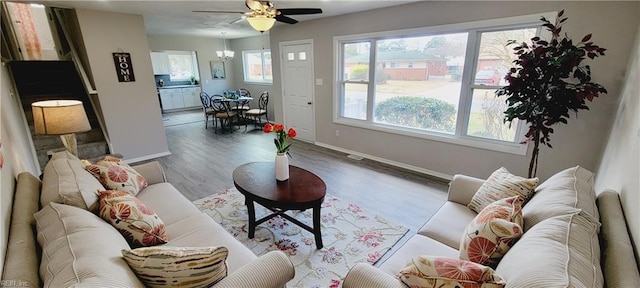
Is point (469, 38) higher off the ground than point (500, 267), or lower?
higher

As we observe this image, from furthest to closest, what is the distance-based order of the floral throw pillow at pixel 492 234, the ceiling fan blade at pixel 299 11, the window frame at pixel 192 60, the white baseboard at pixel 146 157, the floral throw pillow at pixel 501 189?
the window frame at pixel 192 60
the white baseboard at pixel 146 157
the ceiling fan blade at pixel 299 11
the floral throw pillow at pixel 501 189
the floral throw pillow at pixel 492 234

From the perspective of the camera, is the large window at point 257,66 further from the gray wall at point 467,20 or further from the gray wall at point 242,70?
the gray wall at point 467,20

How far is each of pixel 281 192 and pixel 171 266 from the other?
1.23 metres

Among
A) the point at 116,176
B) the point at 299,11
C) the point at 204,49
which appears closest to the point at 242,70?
the point at 204,49

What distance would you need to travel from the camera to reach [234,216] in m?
2.84

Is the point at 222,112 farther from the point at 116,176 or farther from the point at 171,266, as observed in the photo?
the point at 171,266

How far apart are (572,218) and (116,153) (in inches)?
216

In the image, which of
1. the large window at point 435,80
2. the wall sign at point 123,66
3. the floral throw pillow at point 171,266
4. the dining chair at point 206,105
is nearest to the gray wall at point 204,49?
the dining chair at point 206,105

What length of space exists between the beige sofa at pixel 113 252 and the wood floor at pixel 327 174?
149 cm

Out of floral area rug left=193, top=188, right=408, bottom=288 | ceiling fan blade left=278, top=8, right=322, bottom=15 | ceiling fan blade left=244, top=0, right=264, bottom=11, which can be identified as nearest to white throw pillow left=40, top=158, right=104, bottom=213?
floral area rug left=193, top=188, right=408, bottom=288

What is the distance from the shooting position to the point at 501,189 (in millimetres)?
1830

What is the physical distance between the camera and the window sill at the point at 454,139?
3096 mm

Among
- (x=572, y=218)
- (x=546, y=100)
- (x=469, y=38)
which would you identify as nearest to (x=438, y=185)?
(x=546, y=100)

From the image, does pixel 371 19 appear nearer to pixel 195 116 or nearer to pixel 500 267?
pixel 500 267
